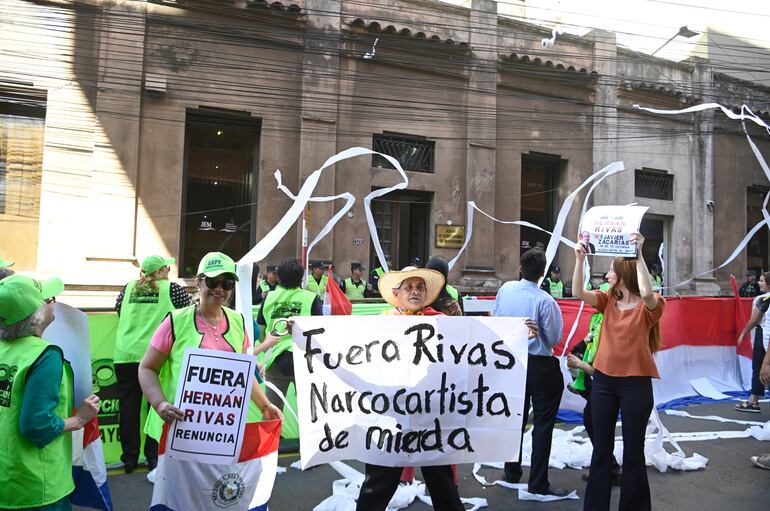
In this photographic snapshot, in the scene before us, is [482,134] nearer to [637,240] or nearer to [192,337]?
[637,240]

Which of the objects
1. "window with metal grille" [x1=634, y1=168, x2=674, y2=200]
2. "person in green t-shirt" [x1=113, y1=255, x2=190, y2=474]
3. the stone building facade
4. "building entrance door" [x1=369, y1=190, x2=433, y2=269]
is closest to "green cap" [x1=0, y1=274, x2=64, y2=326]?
"person in green t-shirt" [x1=113, y1=255, x2=190, y2=474]

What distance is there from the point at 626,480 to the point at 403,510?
5.55 ft

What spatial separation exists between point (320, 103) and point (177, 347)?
1119 cm

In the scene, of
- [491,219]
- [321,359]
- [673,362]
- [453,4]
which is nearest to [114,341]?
[321,359]

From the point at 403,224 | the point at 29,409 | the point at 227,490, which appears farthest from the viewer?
the point at 403,224

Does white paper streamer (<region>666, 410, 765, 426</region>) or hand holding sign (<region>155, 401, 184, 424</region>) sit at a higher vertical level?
hand holding sign (<region>155, 401, 184, 424</region>)

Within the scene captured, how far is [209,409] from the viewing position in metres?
3.11

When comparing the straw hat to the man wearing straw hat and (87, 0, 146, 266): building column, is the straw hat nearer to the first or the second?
the man wearing straw hat

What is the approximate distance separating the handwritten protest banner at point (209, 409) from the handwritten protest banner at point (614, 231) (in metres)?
2.59

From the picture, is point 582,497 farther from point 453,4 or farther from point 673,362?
point 453,4

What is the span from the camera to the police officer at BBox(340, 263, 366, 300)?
506 inches

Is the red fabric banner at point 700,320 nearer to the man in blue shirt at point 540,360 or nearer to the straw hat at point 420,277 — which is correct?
the man in blue shirt at point 540,360

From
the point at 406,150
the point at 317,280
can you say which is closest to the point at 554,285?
the point at 406,150

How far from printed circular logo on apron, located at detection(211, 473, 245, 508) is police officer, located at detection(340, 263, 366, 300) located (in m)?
9.54
